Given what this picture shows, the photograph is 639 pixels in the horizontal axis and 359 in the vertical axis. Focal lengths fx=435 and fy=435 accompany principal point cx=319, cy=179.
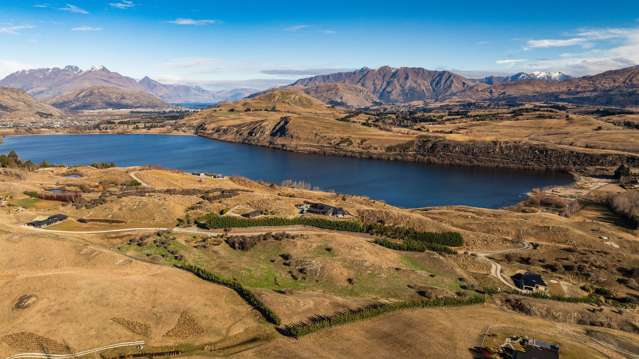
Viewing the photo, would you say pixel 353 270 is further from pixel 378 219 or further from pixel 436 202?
pixel 436 202

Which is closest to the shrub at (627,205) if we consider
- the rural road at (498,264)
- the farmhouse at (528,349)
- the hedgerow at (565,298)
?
the rural road at (498,264)

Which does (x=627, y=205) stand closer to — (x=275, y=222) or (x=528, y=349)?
(x=528, y=349)

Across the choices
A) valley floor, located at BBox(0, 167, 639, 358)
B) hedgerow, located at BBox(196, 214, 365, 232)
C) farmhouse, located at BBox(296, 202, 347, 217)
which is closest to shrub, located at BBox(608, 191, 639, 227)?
valley floor, located at BBox(0, 167, 639, 358)

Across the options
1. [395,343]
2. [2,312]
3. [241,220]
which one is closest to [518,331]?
[395,343]

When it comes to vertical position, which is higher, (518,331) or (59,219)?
(59,219)

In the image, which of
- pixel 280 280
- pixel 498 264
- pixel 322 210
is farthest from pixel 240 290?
pixel 498 264

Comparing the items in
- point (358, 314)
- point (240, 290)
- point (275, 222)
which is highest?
point (275, 222)

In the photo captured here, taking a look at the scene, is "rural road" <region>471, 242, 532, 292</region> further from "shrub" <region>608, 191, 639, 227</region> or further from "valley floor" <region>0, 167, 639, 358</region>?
"shrub" <region>608, 191, 639, 227</region>
